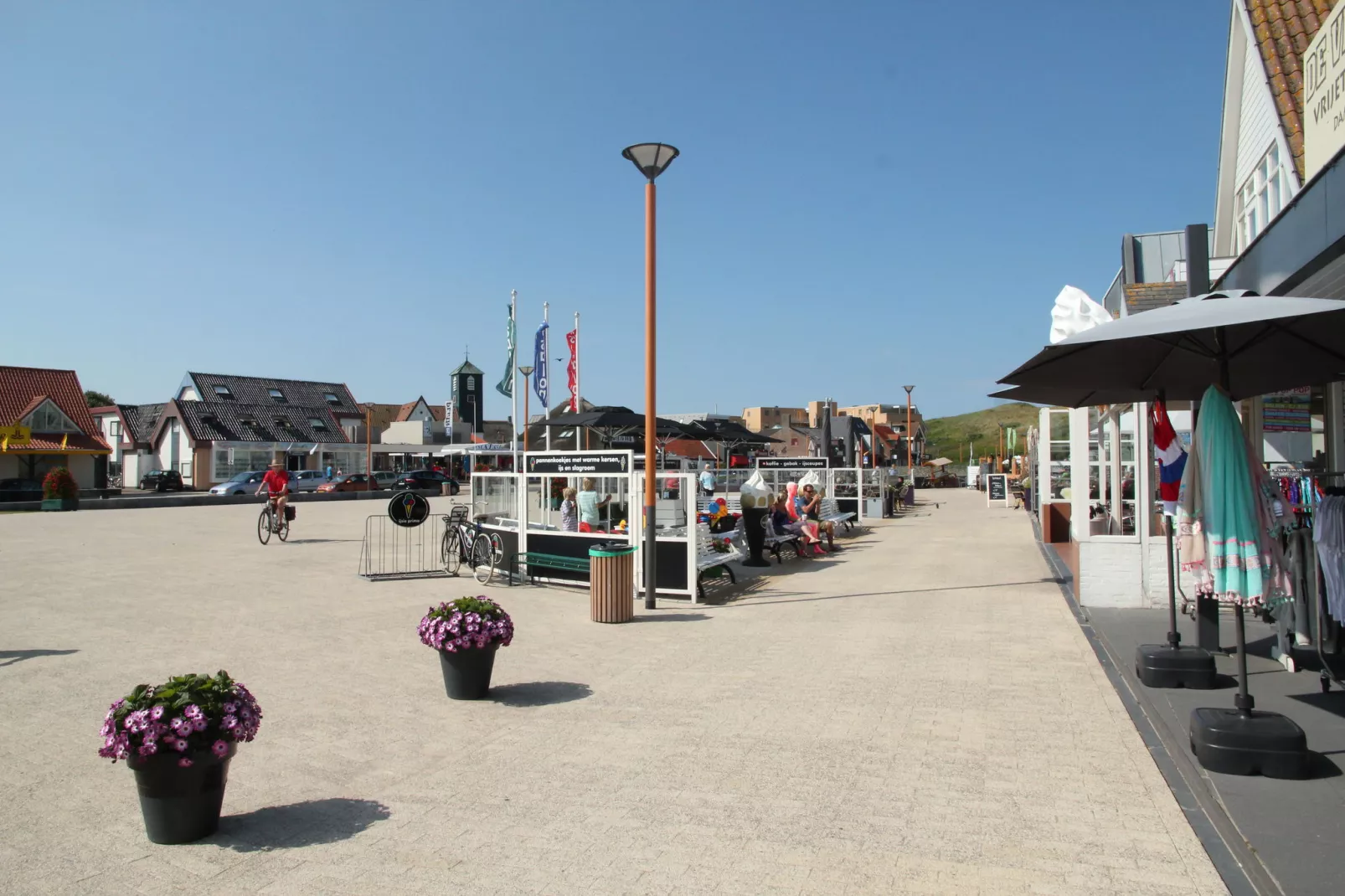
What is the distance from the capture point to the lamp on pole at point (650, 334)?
11055mm

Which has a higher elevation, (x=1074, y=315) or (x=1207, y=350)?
(x=1074, y=315)

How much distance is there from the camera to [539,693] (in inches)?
282

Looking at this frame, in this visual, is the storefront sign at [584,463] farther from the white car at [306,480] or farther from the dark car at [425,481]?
the white car at [306,480]

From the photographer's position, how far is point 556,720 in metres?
6.37

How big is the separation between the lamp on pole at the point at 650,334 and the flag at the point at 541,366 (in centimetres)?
1329

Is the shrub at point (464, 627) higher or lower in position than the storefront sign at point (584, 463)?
lower

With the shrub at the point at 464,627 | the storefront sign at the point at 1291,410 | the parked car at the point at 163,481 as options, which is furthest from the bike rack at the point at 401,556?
the parked car at the point at 163,481

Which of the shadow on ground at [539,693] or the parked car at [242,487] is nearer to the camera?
the shadow on ground at [539,693]

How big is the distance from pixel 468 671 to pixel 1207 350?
5341mm

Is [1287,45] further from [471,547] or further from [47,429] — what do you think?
[47,429]

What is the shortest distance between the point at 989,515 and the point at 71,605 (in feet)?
78.9

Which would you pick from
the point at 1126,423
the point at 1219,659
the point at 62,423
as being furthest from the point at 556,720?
the point at 62,423

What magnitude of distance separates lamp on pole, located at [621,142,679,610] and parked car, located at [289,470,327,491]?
40828 mm

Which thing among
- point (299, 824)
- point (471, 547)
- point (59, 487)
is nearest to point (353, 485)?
point (59, 487)
